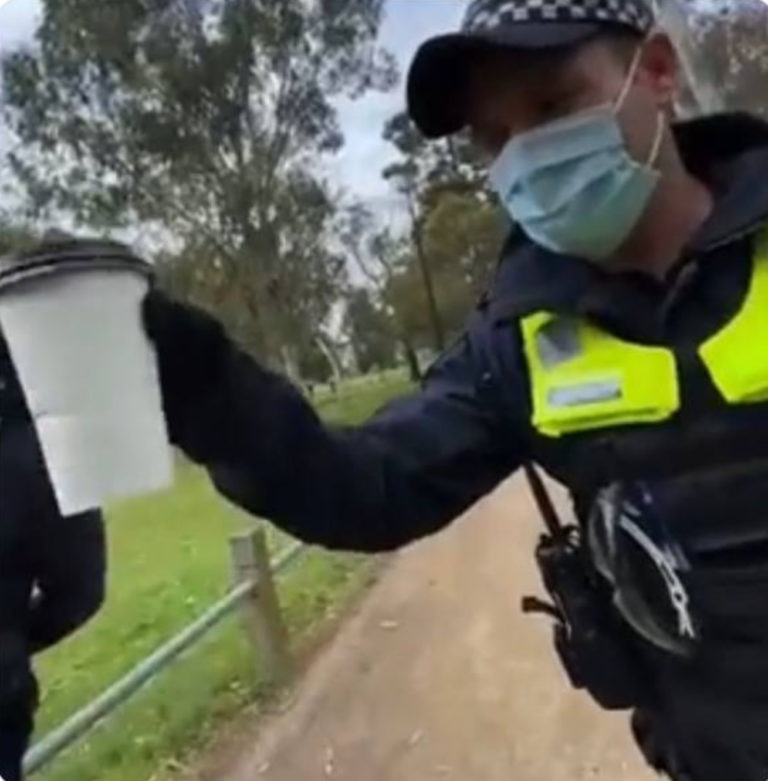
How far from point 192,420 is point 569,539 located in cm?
35

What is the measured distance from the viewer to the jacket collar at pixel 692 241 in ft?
3.94

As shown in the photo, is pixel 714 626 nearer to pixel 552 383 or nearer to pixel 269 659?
pixel 552 383

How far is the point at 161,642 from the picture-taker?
13.5ft

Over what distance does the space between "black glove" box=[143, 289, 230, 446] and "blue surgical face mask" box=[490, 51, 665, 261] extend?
28 cm

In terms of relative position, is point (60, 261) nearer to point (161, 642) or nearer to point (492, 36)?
point (492, 36)

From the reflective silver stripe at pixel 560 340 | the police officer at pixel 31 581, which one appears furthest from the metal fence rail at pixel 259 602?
the reflective silver stripe at pixel 560 340

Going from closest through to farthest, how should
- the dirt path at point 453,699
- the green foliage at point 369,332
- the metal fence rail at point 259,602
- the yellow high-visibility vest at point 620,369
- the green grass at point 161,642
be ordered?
the yellow high-visibility vest at point 620,369 < the green foliage at point 369,332 < the green grass at point 161,642 < the dirt path at point 453,699 < the metal fence rail at point 259,602

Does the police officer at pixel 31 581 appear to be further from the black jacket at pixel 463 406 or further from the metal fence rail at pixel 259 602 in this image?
the metal fence rail at pixel 259 602

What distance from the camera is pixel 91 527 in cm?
144

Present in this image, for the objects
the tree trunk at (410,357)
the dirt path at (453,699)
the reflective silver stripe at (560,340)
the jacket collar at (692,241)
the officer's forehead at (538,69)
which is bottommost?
the dirt path at (453,699)

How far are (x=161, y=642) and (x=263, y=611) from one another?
24.7 inches

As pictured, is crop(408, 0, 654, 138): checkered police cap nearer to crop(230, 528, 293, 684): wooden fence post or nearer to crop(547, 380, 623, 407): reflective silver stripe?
crop(547, 380, 623, 407): reflective silver stripe

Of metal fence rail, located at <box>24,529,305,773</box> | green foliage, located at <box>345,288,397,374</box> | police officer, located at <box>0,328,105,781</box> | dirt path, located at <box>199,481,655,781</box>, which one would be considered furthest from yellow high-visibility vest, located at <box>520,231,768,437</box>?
metal fence rail, located at <box>24,529,305,773</box>

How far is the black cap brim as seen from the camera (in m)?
1.19
